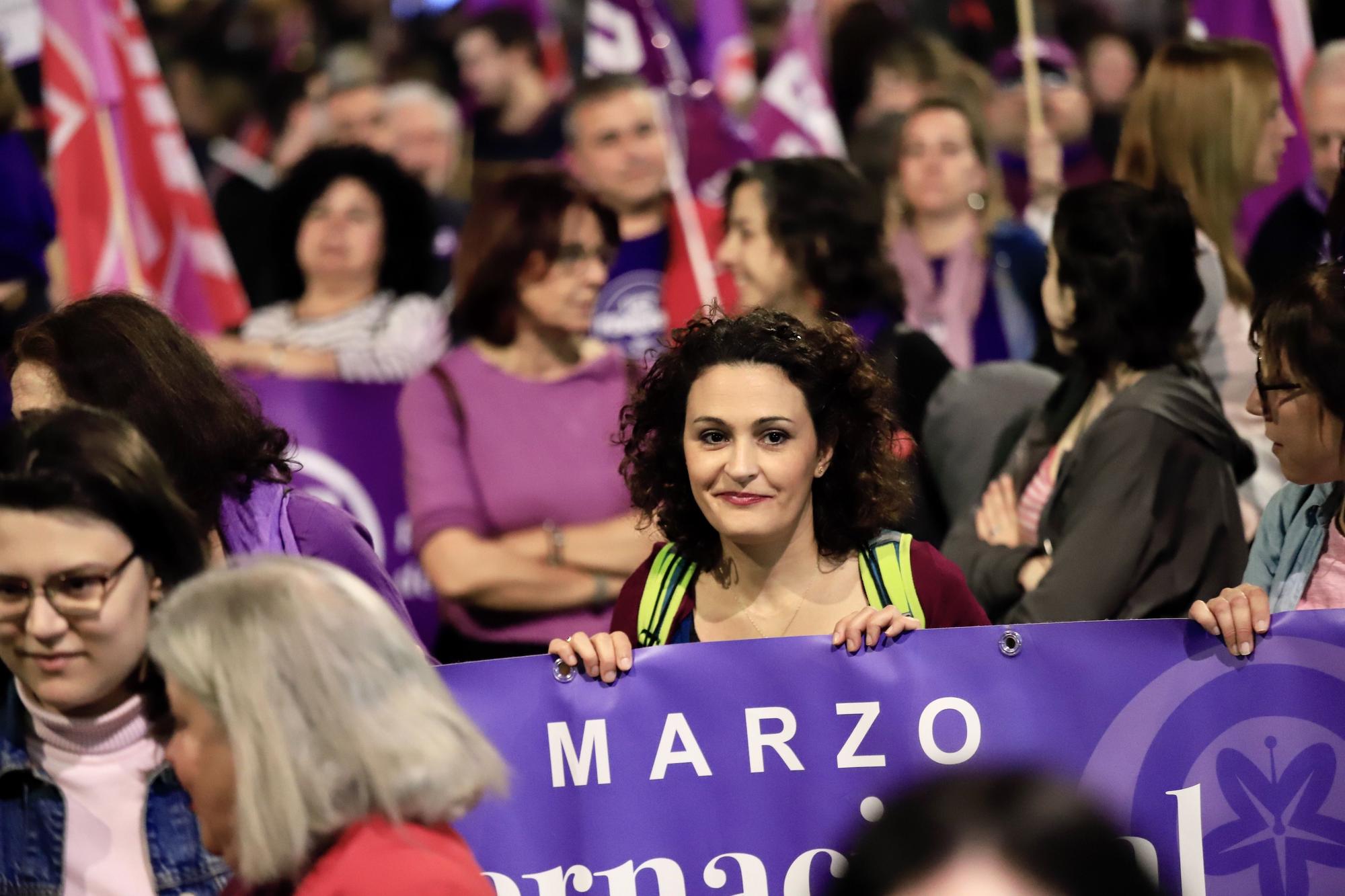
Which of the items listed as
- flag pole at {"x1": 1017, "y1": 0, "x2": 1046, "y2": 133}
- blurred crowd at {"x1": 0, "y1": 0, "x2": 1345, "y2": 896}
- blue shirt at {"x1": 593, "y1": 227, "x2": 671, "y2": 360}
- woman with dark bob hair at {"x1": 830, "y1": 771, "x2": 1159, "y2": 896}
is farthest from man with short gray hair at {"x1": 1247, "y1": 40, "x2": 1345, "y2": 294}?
woman with dark bob hair at {"x1": 830, "y1": 771, "x2": 1159, "y2": 896}

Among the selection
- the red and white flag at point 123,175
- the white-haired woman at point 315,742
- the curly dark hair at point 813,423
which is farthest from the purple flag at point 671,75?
the white-haired woman at point 315,742

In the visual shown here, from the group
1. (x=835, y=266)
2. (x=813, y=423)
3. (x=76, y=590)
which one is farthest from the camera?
(x=835, y=266)

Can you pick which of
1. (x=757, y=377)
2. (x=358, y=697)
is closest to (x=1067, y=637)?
(x=757, y=377)

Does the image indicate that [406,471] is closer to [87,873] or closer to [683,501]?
[683,501]

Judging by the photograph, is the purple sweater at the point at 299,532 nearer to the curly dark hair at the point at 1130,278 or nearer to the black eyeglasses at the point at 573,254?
the curly dark hair at the point at 1130,278

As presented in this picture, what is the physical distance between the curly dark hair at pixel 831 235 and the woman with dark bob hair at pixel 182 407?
87.8 inches

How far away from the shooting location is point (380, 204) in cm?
707

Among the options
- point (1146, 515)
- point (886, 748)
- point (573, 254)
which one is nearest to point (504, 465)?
point (573, 254)

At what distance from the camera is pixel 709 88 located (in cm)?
832

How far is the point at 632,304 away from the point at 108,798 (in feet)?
14.8

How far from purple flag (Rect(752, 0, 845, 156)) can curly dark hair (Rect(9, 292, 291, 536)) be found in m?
5.11

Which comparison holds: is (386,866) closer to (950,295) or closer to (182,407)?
(182,407)

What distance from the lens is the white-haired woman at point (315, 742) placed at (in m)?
2.34

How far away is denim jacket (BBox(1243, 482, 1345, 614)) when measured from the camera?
3762 millimetres
